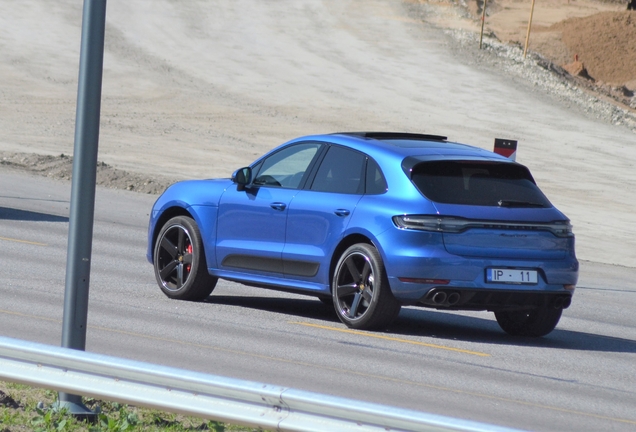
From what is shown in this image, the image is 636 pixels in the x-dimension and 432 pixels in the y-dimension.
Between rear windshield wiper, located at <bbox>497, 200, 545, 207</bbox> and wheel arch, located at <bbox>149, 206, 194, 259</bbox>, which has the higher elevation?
rear windshield wiper, located at <bbox>497, 200, 545, 207</bbox>

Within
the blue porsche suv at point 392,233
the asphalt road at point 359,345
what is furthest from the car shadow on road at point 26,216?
the blue porsche suv at point 392,233

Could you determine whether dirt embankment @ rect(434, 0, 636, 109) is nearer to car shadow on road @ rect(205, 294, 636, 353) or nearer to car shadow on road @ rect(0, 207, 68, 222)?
car shadow on road @ rect(0, 207, 68, 222)

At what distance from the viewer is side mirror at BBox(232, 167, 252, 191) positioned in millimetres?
11594

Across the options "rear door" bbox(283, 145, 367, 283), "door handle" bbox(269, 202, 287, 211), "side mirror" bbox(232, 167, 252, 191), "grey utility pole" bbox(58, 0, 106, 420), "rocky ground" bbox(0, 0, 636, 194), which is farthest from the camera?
"rocky ground" bbox(0, 0, 636, 194)

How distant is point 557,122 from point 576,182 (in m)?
12.1

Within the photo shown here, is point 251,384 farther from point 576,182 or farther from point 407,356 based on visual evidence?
point 576,182

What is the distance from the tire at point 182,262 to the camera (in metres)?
11.9

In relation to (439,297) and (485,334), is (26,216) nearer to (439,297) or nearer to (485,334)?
(485,334)

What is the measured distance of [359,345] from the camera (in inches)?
397

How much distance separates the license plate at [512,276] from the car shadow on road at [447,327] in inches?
29.0

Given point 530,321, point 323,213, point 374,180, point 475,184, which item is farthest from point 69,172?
point 475,184

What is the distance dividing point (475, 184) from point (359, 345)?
1720 millimetres

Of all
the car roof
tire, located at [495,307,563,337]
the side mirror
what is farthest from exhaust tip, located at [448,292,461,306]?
the side mirror

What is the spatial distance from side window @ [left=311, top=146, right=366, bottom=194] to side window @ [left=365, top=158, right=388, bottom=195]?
0.26ft
